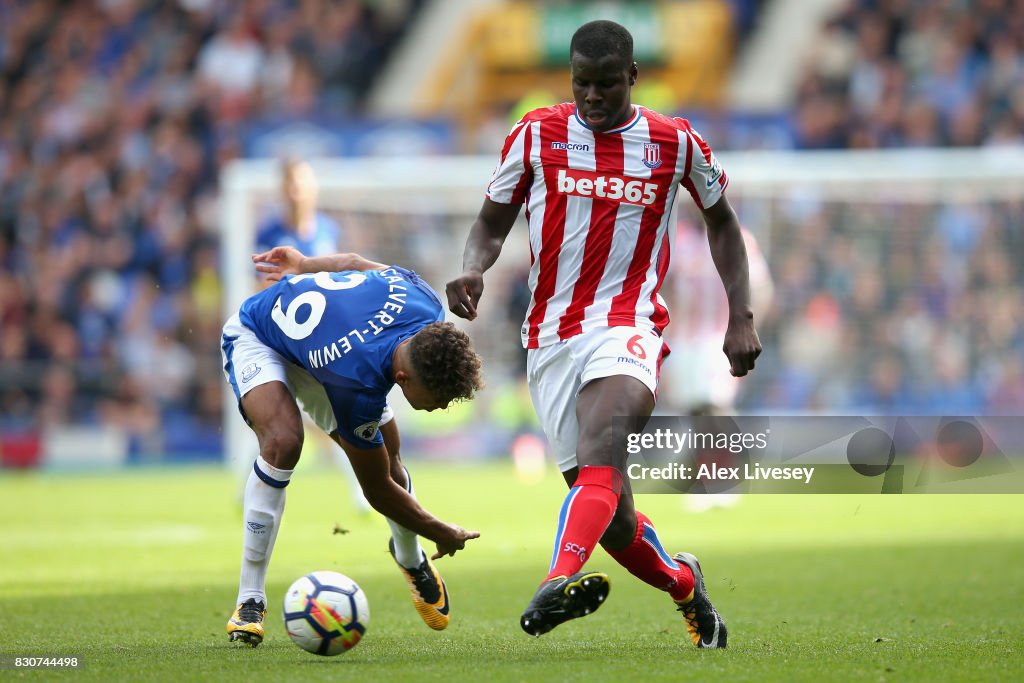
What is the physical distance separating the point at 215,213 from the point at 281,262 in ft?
50.7

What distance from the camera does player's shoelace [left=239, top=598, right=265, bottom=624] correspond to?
221 inches

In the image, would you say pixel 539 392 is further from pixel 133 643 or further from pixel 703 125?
pixel 703 125

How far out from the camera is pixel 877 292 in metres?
15.6

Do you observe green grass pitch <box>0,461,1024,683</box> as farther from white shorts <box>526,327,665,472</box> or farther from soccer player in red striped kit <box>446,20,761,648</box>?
white shorts <box>526,327,665,472</box>

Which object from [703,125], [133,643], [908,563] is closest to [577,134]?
[133,643]

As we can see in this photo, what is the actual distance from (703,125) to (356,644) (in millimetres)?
13652

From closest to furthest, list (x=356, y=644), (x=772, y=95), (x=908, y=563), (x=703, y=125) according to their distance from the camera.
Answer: (x=356, y=644) → (x=908, y=563) → (x=703, y=125) → (x=772, y=95)

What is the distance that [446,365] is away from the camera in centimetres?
510

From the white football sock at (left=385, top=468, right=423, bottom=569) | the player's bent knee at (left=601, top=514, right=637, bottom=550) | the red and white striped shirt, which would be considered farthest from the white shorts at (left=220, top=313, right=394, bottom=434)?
the player's bent knee at (left=601, top=514, right=637, bottom=550)

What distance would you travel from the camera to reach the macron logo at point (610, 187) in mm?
5539

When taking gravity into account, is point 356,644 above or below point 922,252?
below

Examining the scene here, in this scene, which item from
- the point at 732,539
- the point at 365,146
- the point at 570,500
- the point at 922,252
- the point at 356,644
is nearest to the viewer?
the point at 570,500

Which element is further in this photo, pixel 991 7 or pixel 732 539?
pixel 991 7

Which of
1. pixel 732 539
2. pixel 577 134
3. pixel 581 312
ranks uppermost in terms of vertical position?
pixel 577 134
